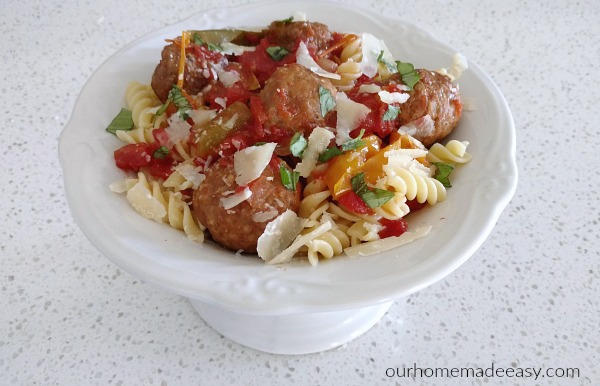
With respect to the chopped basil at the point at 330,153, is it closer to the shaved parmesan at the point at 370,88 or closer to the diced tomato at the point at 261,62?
the shaved parmesan at the point at 370,88

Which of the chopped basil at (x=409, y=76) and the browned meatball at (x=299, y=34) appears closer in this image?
the chopped basil at (x=409, y=76)

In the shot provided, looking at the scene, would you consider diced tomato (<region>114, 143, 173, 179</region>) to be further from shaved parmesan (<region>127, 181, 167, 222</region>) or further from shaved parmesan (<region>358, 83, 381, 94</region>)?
shaved parmesan (<region>358, 83, 381, 94</region>)

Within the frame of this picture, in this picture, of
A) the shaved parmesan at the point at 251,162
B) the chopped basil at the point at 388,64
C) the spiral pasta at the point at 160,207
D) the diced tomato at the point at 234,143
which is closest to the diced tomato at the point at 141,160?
the spiral pasta at the point at 160,207

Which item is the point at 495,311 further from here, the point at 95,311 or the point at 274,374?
the point at 95,311

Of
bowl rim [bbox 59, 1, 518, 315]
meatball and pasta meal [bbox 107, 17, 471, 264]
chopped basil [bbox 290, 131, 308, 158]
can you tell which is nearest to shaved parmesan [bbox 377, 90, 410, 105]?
meatball and pasta meal [bbox 107, 17, 471, 264]

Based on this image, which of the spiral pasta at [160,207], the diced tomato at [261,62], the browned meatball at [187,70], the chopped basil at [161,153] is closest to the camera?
the spiral pasta at [160,207]

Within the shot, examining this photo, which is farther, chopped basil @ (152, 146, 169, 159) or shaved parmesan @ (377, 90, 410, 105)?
chopped basil @ (152, 146, 169, 159)
